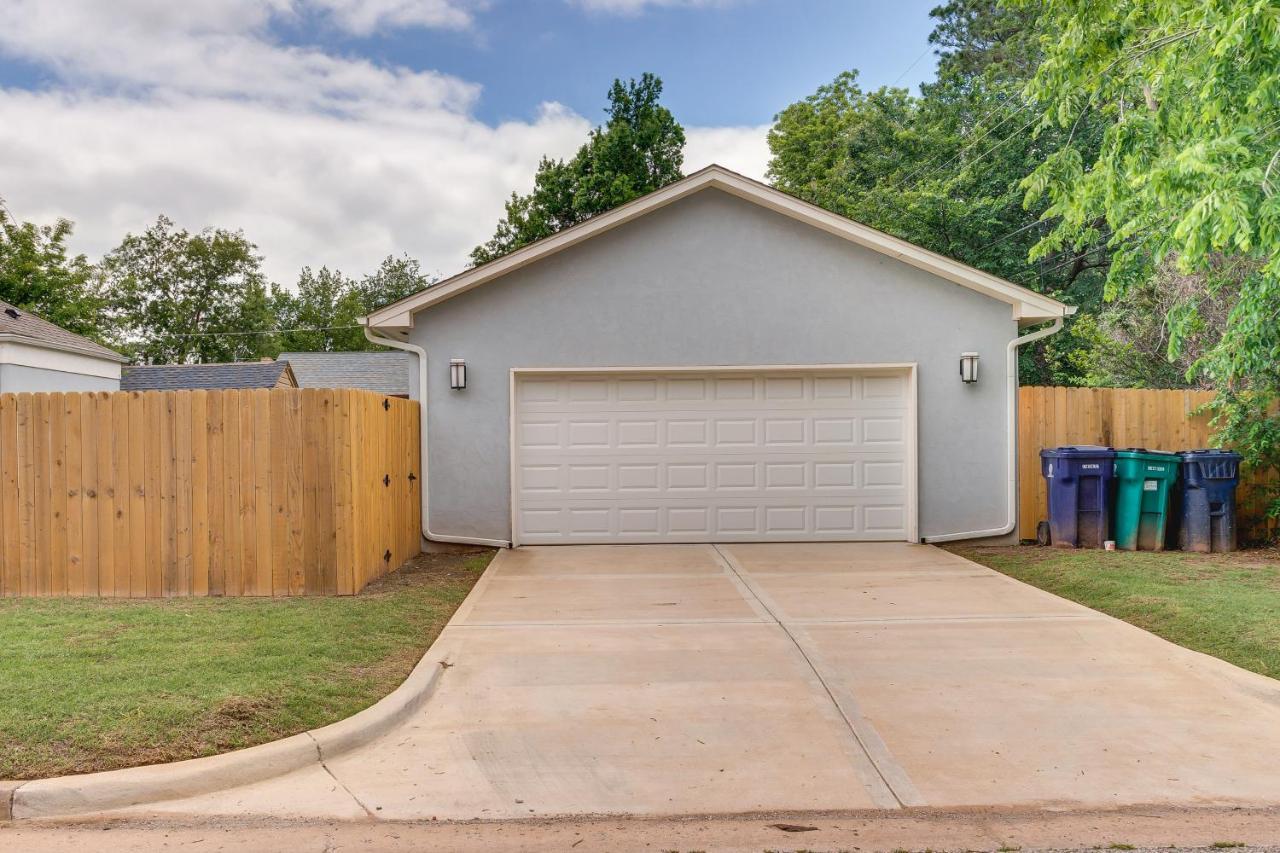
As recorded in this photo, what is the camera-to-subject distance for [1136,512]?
9.52m

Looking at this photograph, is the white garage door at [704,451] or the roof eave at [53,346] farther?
the roof eave at [53,346]

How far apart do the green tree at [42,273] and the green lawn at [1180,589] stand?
1187 inches

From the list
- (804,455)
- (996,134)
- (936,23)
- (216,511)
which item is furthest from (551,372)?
(936,23)

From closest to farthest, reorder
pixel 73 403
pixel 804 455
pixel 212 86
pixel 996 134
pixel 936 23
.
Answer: pixel 73 403 → pixel 804 455 → pixel 212 86 → pixel 996 134 → pixel 936 23

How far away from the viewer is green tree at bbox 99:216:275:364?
135 feet

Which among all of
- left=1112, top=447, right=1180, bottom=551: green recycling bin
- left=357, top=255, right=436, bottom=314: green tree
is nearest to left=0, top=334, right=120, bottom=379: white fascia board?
left=1112, top=447, right=1180, bottom=551: green recycling bin

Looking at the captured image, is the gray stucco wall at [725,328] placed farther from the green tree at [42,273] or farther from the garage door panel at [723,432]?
the green tree at [42,273]

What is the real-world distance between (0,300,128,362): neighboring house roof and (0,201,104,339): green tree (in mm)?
11263

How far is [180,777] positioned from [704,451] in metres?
7.39

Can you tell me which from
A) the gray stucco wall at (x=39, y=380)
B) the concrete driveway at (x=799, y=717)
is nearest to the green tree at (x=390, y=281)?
the gray stucco wall at (x=39, y=380)

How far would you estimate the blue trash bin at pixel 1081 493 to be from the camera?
31.1 ft

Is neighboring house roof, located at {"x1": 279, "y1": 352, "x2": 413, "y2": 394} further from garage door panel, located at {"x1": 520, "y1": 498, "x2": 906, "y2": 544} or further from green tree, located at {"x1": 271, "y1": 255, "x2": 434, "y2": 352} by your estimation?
garage door panel, located at {"x1": 520, "y1": 498, "x2": 906, "y2": 544}

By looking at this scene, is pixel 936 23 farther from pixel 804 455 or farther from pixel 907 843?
pixel 907 843

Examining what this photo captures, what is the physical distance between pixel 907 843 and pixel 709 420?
7.38m
